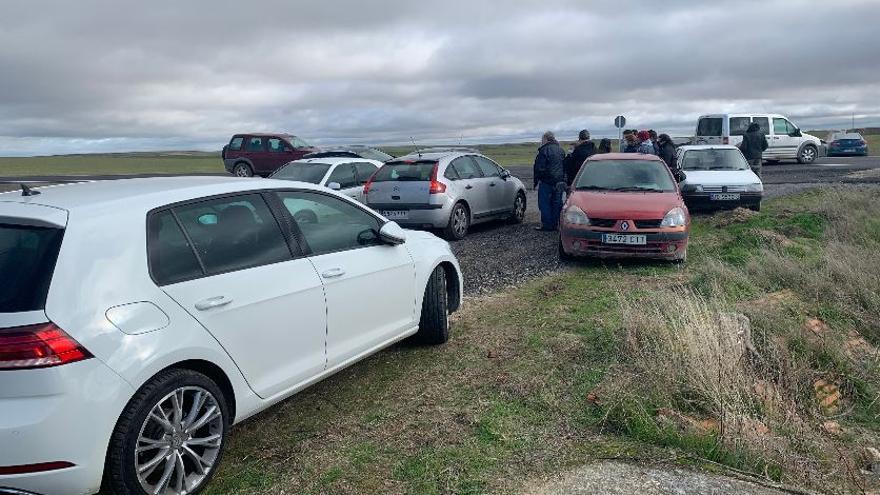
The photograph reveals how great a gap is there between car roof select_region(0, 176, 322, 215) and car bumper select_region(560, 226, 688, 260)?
528cm

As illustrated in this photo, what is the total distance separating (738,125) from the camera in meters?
24.0

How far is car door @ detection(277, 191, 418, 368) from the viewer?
4250mm

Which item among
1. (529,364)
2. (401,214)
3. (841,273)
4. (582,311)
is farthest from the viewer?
(401,214)

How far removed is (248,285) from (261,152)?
21498mm

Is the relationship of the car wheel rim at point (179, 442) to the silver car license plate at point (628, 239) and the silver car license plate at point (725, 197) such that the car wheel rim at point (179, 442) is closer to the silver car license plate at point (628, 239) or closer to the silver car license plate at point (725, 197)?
the silver car license plate at point (628, 239)

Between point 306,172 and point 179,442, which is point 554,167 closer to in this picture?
point 306,172

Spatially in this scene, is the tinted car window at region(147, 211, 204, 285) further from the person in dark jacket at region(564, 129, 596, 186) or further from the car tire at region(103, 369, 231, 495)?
the person in dark jacket at region(564, 129, 596, 186)

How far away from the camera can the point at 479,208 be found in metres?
12.2

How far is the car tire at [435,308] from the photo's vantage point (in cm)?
548

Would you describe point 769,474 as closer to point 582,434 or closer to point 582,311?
point 582,434

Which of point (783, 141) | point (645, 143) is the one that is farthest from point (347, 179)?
point (783, 141)

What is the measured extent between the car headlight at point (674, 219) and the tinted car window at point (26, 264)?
7.39 m

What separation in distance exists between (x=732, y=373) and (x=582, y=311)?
213 centimetres

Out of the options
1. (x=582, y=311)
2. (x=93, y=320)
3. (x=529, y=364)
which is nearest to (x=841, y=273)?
(x=582, y=311)
